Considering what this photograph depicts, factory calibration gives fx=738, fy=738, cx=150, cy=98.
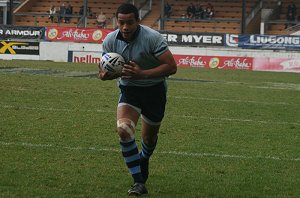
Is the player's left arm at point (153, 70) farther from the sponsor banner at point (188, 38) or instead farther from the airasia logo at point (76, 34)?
the airasia logo at point (76, 34)

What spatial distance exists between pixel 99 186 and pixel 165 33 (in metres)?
30.5

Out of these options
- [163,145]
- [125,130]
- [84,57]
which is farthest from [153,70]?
[84,57]

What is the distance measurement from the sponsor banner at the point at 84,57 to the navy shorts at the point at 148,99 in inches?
1124

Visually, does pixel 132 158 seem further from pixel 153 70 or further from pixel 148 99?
pixel 153 70

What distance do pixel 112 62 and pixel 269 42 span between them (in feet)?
98.4

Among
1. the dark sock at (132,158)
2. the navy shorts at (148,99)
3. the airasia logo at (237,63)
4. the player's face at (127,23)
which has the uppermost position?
the player's face at (127,23)

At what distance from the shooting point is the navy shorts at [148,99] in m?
7.66

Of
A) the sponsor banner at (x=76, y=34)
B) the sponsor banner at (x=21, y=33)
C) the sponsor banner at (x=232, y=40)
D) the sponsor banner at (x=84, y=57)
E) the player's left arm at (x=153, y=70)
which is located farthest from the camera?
the sponsor banner at (x=21, y=33)

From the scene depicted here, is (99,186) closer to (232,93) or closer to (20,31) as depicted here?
(232,93)

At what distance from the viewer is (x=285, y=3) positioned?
45875mm

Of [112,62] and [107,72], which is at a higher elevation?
[112,62]

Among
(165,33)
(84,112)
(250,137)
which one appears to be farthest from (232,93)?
(165,33)

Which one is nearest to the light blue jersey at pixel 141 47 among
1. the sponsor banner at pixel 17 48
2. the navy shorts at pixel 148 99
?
the navy shorts at pixel 148 99

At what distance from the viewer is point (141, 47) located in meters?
7.43
